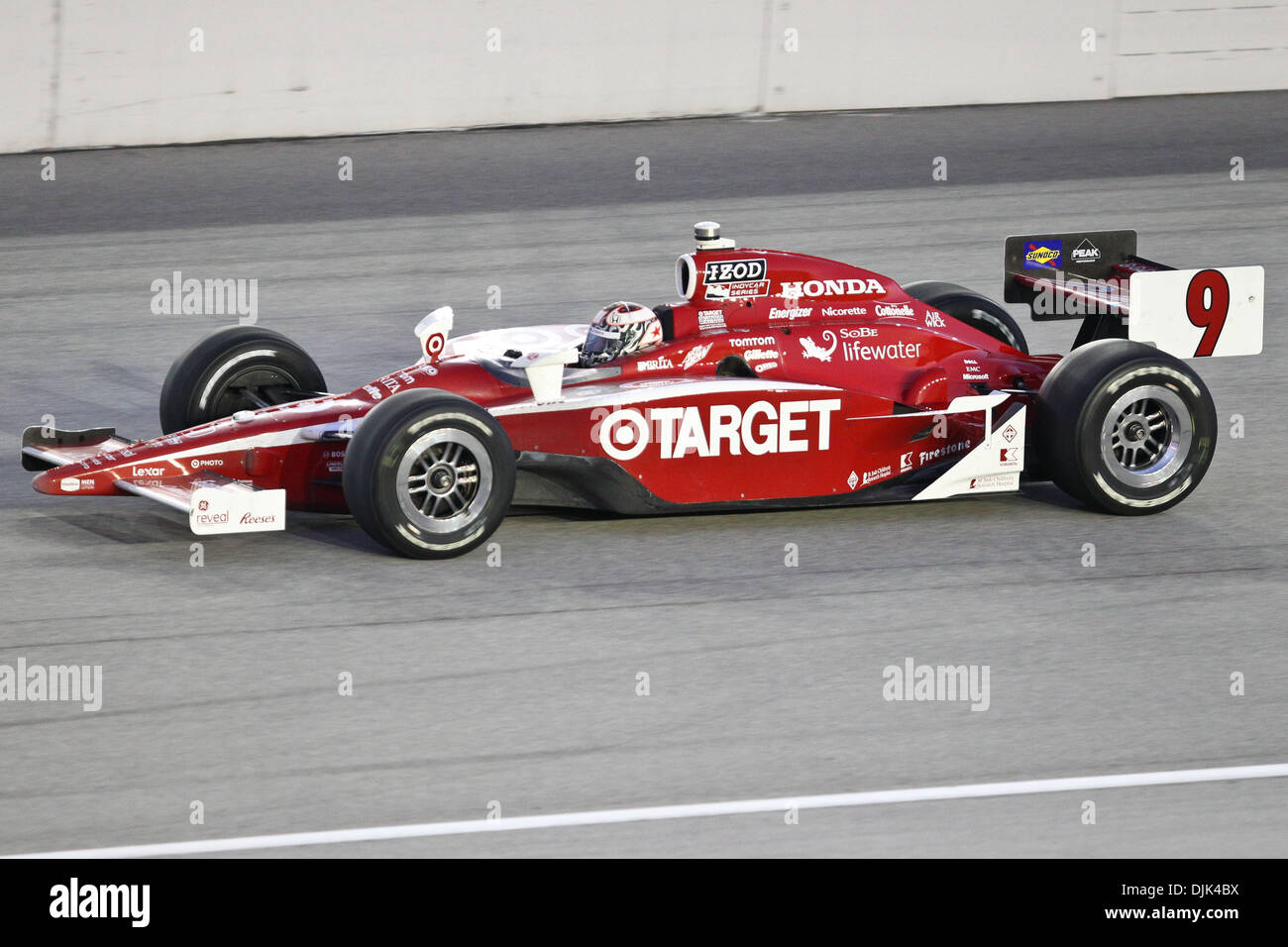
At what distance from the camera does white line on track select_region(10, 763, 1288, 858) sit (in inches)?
227

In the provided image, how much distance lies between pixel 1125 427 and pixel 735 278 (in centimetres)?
188

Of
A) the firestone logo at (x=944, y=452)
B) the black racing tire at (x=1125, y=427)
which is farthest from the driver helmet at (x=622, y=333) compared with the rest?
the black racing tire at (x=1125, y=427)

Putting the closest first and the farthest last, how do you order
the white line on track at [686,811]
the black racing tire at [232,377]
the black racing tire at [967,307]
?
1. the white line on track at [686,811]
2. the black racing tire at [232,377]
3. the black racing tire at [967,307]

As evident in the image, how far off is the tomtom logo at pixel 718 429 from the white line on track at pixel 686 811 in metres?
2.70

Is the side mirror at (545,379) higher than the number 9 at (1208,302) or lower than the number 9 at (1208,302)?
lower

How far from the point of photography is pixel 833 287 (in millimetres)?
9250

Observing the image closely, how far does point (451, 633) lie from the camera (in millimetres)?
7496

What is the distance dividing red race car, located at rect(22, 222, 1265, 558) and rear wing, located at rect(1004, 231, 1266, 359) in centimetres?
2

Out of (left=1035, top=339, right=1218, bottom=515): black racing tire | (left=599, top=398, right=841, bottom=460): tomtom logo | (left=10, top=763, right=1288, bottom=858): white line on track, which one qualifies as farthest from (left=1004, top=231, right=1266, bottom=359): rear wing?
(left=10, top=763, right=1288, bottom=858): white line on track

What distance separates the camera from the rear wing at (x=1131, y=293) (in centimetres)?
917

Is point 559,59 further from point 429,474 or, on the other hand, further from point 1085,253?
point 429,474

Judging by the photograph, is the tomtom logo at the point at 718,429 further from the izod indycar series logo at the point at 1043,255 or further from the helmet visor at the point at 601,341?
the izod indycar series logo at the point at 1043,255

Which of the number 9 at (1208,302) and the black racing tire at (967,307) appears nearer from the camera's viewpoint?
the number 9 at (1208,302)

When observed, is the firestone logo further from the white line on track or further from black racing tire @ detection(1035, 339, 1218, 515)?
the white line on track
